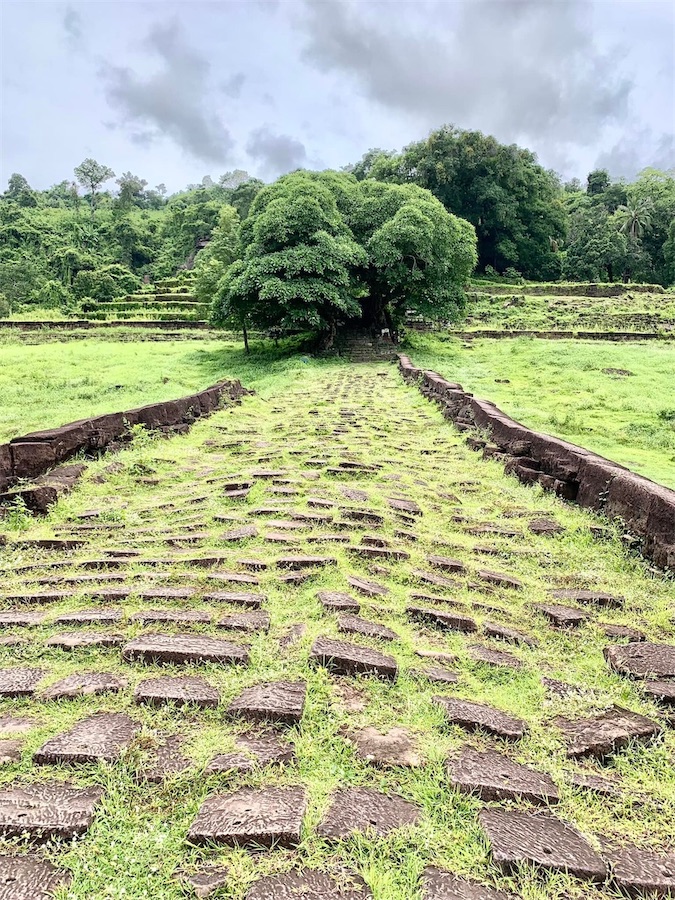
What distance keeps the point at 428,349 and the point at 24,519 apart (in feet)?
59.2

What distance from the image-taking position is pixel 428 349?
2080 cm

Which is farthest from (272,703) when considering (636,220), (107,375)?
(636,220)

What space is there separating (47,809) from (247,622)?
114cm

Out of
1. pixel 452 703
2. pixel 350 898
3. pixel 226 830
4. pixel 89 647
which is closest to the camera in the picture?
pixel 350 898

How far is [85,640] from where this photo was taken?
2.58m

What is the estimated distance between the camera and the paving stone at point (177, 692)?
7.14 ft

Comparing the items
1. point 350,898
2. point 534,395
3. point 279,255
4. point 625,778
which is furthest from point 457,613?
point 279,255

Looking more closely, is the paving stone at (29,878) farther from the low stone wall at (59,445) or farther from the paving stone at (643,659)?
the low stone wall at (59,445)

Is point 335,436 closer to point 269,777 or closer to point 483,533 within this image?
point 483,533

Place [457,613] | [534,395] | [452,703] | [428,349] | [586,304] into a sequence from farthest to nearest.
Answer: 1. [586,304]
2. [428,349]
3. [534,395]
4. [457,613]
5. [452,703]

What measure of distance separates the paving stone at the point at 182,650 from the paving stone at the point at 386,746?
63 centimetres

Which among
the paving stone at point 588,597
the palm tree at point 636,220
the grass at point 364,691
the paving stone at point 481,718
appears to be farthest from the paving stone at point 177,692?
the palm tree at point 636,220

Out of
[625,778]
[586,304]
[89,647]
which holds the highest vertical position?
[586,304]

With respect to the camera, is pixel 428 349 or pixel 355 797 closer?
pixel 355 797
